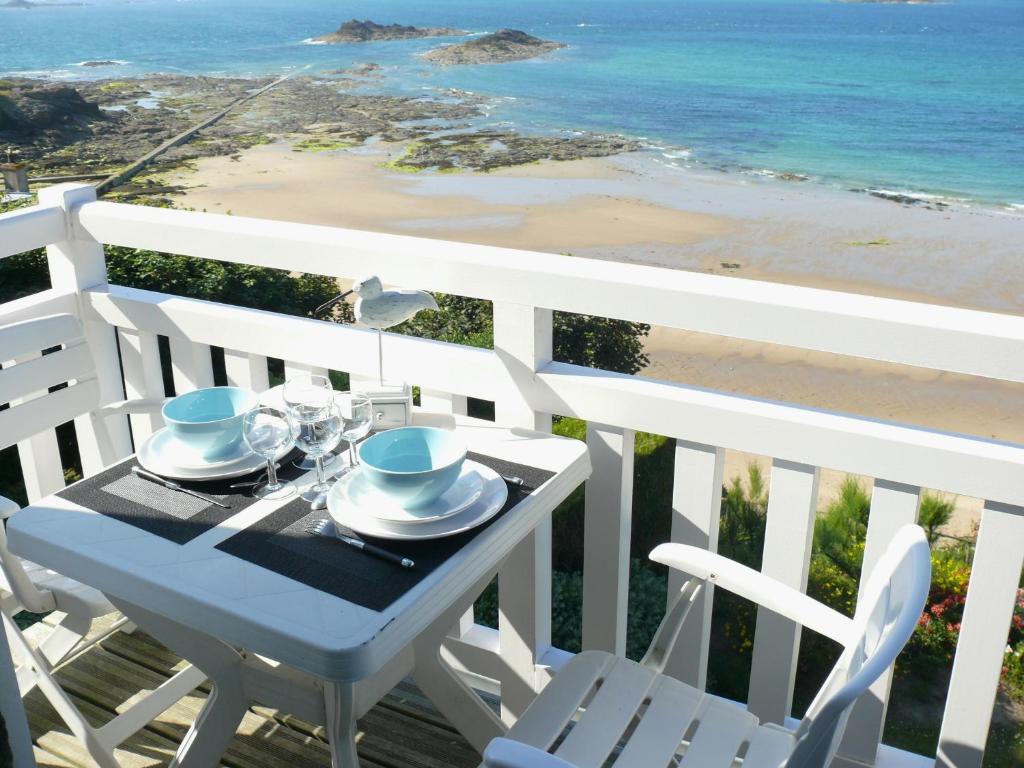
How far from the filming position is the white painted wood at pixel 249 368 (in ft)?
6.75

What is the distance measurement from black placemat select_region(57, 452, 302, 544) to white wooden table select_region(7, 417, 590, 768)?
2 cm

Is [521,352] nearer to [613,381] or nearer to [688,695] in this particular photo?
[613,381]

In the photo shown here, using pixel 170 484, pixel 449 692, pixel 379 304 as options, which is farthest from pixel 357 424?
pixel 449 692

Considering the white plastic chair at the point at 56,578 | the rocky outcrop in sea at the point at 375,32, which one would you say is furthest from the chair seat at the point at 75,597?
the rocky outcrop in sea at the point at 375,32

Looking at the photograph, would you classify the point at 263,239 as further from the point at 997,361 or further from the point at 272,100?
the point at 272,100

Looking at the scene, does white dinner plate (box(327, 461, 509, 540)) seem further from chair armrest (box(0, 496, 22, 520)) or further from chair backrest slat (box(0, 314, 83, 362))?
chair backrest slat (box(0, 314, 83, 362))

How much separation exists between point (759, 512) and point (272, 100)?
105ft

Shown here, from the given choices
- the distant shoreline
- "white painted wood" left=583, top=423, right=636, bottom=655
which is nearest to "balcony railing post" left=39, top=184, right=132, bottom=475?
"white painted wood" left=583, top=423, right=636, bottom=655

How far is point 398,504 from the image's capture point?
4.51 ft

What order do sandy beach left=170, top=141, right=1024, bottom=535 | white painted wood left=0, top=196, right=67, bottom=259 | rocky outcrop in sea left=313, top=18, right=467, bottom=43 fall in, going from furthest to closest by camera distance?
rocky outcrop in sea left=313, top=18, right=467, bottom=43, sandy beach left=170, top=141, right=1024, bottom=535, white painted wood left=0, top=196, right=67, bottom=259

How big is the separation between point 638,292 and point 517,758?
797 millimetres

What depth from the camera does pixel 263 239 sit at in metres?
1.92

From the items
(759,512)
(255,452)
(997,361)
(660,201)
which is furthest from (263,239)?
(660,201)

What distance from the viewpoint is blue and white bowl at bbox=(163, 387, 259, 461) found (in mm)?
1540
